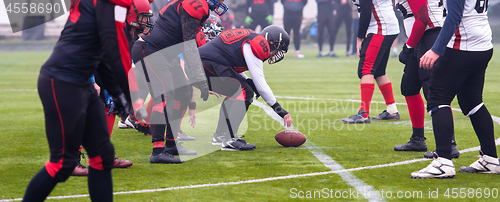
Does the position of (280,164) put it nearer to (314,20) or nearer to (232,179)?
(232,179)

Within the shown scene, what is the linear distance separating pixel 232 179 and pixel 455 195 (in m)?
1.70

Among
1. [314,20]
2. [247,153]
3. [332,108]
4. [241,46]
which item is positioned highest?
[241,46]

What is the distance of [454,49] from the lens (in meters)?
3.81

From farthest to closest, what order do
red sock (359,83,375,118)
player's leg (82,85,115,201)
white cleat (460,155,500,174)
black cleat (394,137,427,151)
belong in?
red sock (359,83,375,118), black cleat (394,137,427,151), white cleat (460,155,500,174), player's leg (82,85,115,201)

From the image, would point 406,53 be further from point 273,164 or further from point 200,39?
point 200,39

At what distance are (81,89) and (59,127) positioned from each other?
0.82ft

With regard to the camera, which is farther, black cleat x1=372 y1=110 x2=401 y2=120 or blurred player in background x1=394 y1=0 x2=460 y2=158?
black cleat x1=372 y1=110 x2=401 y2=120

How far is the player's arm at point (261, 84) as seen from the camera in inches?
191

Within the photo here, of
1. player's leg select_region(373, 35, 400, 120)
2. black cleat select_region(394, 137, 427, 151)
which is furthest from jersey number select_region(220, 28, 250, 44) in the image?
player's leg select_region(373, 35, 400, 120)

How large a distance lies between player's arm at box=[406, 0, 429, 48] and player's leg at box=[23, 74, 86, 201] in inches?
127

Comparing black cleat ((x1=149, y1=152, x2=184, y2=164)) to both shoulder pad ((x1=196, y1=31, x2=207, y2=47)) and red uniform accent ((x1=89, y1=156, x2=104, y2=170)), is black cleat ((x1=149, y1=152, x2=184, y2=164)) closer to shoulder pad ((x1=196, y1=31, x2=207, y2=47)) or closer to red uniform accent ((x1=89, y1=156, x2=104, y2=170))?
red uniform accent ((x1=89, y1=156, x2=104, y2=170))

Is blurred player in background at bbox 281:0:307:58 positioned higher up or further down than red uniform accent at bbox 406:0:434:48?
further down

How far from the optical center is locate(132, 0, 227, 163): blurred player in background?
4516 mm

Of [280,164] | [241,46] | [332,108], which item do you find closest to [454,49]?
[280,164]
